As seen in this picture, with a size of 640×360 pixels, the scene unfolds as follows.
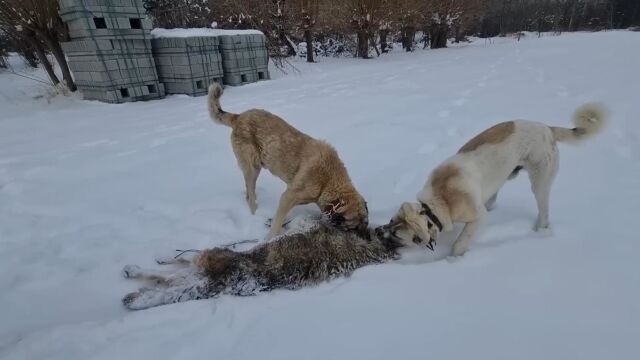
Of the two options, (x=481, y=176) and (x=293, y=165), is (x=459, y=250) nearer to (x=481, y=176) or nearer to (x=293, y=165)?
(x=481, y=176)

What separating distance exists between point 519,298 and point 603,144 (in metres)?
3.67

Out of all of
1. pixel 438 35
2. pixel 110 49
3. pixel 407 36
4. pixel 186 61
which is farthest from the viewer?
pixel 438 35

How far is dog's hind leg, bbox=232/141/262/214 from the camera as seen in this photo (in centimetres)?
345

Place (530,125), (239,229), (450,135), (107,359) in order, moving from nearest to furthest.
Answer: (107,359) → (530,125) → (239,229) → (450,135)

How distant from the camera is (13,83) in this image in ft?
32.7

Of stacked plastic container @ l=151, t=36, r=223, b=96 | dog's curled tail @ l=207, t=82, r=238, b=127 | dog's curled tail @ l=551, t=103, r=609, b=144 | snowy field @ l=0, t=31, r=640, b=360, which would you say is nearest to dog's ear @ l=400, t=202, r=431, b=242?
snowy field @ l=0, t=31, r=640, b=360

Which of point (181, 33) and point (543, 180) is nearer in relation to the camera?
point (543, 180)

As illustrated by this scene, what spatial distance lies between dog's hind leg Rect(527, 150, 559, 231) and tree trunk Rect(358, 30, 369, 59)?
15.4 metres

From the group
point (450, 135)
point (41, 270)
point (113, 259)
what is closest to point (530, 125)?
point (450, 135)

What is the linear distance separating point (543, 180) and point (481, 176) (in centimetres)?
63

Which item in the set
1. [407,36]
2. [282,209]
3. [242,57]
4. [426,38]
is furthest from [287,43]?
[426,38]

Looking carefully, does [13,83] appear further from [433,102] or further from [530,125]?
[530,125]

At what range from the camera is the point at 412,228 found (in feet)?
8.24

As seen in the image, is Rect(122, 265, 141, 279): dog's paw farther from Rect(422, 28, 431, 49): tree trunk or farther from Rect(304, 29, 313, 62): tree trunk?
Rect(422, 28, 431, 49): tree trunk
